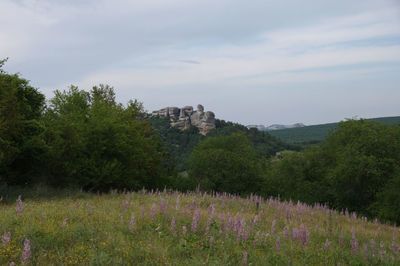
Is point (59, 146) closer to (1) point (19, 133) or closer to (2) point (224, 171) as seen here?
(1) point (19, 133)

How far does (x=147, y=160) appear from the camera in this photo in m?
22.8

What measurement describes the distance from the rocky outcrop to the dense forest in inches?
3006

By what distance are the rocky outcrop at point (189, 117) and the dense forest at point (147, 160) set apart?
76.4 metres

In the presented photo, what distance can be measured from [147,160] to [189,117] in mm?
98602

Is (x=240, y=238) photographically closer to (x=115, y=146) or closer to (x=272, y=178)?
(x=115, y=146)

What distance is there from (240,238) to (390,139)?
20877 mm

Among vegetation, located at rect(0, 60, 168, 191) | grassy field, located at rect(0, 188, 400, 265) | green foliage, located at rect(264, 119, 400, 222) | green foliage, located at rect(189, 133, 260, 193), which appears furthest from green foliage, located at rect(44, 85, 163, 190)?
green foliage, located at rect(264, 119, 400, 222)

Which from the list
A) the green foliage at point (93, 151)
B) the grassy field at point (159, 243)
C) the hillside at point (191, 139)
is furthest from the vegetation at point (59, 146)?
the hillside at point (191, 139)

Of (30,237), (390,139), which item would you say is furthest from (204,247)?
(390,139)

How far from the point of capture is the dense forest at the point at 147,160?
662 inches

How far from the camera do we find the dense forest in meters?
16.8

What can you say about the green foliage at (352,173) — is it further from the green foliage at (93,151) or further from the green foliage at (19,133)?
A: the green foliage at (19,133)

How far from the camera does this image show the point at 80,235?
23.3ft

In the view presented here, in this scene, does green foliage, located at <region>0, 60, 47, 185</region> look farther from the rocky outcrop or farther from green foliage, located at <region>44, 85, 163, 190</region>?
the rocky outcrop
